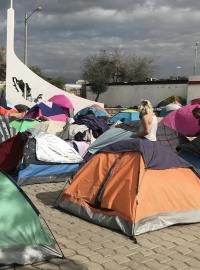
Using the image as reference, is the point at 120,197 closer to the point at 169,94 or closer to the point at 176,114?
the point at 176,114

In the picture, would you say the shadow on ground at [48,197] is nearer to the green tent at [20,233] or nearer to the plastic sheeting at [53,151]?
the plastic sheeting at [53,151]

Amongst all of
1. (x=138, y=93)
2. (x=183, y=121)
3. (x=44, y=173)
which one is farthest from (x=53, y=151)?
(x=138, y=93)

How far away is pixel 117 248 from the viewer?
19.3 feet

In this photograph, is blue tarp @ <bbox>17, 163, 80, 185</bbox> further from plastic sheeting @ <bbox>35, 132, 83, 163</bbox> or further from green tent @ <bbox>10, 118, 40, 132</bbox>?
green tent @ <bbox>10, 118, 40, 132</bbox>

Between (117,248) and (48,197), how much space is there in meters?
2.92

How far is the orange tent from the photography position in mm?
6402

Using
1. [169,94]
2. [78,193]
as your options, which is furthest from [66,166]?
[169,94]

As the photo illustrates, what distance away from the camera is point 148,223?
645 centimetres

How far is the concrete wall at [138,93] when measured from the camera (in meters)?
48.4

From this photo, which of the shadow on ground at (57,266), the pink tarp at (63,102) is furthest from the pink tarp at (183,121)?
the pink tarp at (63,102)

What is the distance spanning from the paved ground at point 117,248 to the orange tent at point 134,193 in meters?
0.16

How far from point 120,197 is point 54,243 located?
1.29 meters

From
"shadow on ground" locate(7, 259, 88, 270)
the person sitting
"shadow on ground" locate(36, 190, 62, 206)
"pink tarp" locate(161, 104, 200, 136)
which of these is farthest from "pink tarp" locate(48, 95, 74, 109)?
"shadow on ground" locate(7, 259, 88, 270)

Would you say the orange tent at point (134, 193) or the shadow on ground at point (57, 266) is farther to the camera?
the orange tent at point (134, 193)
